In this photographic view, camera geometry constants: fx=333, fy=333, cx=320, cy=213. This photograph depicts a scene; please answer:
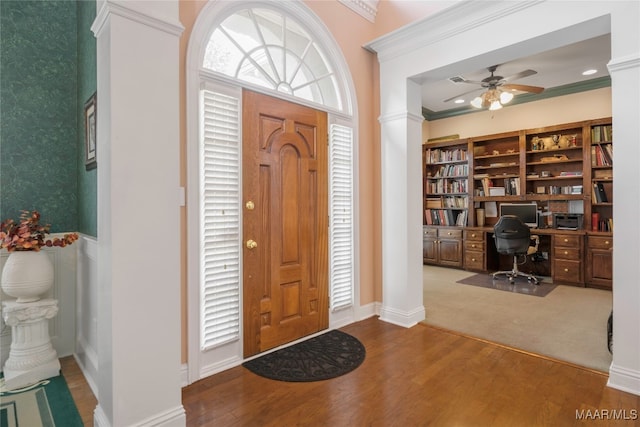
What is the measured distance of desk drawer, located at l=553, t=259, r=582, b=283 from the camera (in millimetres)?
4625

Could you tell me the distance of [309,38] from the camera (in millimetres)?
2977

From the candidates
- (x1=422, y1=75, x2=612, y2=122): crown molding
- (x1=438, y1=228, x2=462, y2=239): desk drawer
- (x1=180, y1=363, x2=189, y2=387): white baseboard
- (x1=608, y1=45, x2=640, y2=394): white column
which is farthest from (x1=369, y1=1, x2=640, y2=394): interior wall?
(x1=422, y1=75, x2=612, y2=122): crown molding

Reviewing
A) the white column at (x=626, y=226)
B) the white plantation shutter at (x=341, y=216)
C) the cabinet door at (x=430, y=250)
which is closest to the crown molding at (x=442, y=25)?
the white column at (x=626, y=226)

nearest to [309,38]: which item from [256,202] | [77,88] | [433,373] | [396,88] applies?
[396,88]

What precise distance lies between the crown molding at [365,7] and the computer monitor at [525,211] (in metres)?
3.83

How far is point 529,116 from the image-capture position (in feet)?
18.3

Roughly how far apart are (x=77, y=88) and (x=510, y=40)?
3399 millimetres

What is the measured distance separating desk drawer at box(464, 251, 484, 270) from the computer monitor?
834mm

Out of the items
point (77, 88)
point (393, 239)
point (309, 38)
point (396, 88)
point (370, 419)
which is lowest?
point (370, 419)

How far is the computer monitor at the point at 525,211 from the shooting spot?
5.30 m

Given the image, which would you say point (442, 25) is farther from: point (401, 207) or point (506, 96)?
point (506, 96)

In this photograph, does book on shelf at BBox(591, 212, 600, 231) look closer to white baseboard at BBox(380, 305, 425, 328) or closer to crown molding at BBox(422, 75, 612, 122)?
crown molding at BBox(422, 75, 612, 122)

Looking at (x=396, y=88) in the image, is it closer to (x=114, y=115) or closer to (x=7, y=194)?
(x=114, y=115)

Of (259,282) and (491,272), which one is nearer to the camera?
(259,282)
